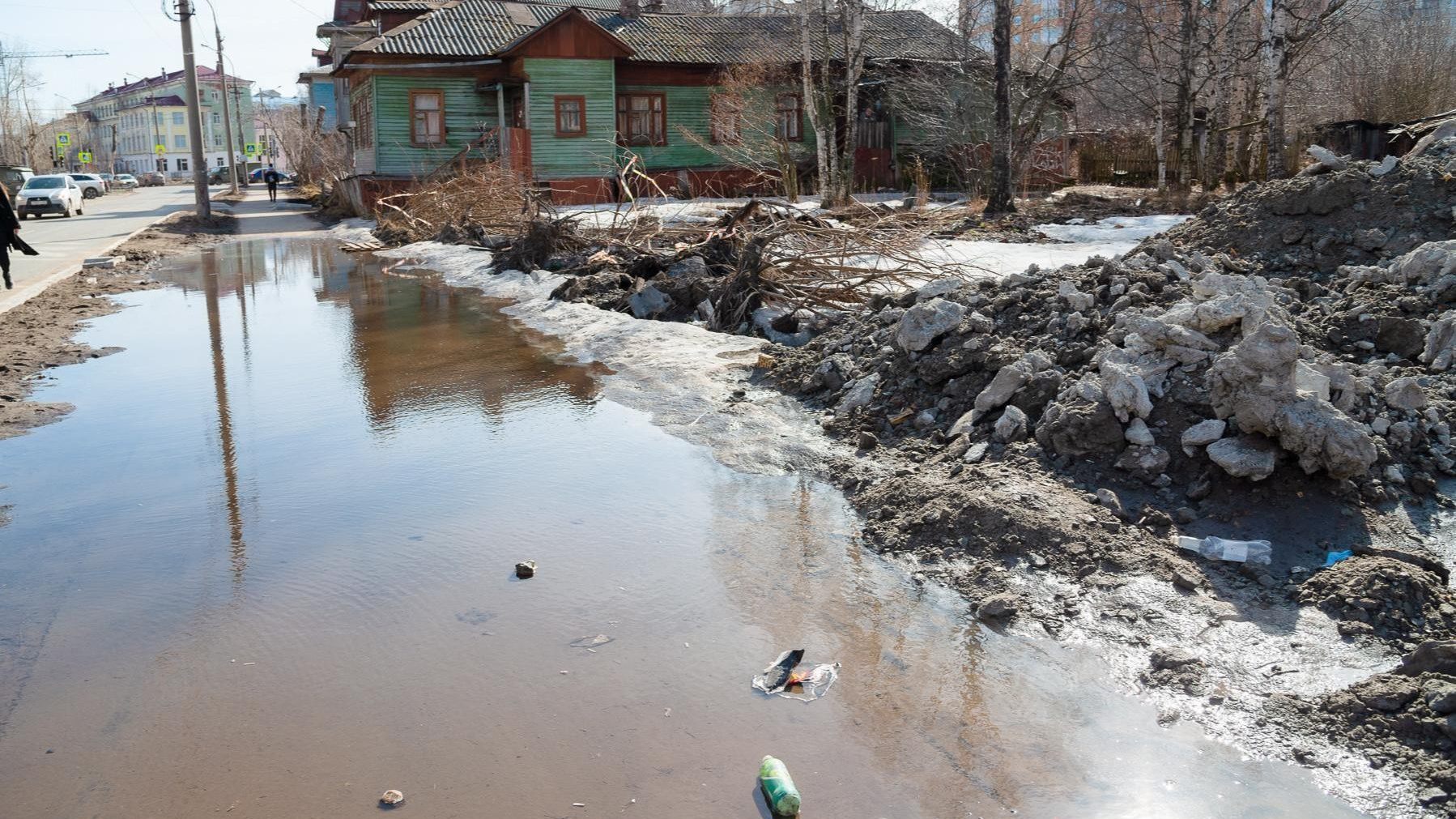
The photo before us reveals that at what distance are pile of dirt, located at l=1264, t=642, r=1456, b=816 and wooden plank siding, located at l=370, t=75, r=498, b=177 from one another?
29516 millimetres

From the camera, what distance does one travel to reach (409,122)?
3052cm

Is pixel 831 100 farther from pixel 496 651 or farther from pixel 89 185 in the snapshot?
pixel 89 185

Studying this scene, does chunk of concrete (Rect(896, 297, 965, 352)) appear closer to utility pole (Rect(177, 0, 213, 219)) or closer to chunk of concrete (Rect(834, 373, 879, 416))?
chunk of concrete (Rect(834, 373, 879, 416))

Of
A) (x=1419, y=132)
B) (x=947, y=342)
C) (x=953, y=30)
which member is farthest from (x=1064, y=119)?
(x=947, y=342)

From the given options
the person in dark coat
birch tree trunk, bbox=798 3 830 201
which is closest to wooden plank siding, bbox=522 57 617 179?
birch tree trunk, bbox=798 3 830 201

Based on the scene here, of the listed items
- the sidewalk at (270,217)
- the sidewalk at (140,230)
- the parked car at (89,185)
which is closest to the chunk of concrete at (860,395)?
the sidewalk at (140,230)

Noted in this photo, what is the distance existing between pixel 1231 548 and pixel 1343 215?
14.8 ft

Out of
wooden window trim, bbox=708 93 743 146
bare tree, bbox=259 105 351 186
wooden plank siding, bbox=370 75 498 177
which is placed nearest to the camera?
wooden window trim, bbox=708 93 743 146

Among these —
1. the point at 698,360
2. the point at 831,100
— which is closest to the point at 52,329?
the point at 698,360

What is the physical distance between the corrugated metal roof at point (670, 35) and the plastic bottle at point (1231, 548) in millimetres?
26972

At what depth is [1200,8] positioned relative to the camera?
2048 centimetres

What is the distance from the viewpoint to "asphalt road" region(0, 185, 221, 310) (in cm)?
1535

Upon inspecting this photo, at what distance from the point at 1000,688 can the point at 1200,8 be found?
20.9 metres

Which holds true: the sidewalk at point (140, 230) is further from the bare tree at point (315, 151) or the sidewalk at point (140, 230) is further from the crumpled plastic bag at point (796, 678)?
the crumpled plastic bag at point (796, 678)
